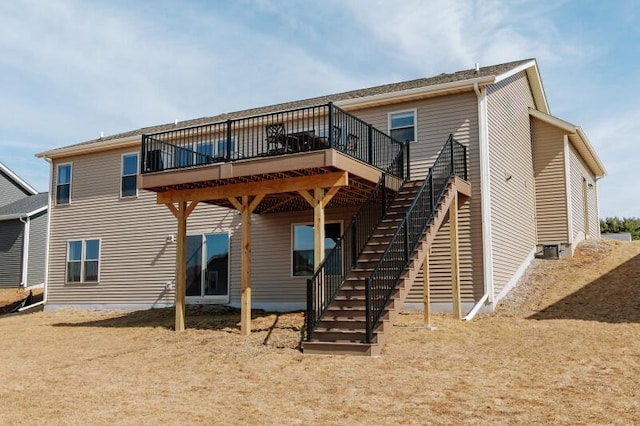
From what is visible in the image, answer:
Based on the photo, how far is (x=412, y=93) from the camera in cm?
1477

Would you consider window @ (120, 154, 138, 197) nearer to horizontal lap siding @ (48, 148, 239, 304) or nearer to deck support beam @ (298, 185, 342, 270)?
horizontal lap siding @ (48, 148, 239, 304)

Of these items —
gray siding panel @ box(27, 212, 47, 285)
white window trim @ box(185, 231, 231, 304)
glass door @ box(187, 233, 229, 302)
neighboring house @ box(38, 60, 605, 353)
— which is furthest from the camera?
gray siding panel @ box(27, 212, 47, 285)

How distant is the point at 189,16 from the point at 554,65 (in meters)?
11.0

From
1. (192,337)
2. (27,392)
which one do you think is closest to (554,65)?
(192,337)

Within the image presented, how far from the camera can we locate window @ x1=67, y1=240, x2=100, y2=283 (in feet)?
63.7

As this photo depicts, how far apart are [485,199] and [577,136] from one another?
6236 mm

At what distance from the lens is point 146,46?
17.7 metres

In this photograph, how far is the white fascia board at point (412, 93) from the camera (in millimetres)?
14133

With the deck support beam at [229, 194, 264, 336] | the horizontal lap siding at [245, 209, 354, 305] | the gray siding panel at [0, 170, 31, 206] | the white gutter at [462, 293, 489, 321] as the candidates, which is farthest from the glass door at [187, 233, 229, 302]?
the gray siding panel at [0, 170, 31, 206]

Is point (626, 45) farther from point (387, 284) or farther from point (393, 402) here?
point (393, 402)

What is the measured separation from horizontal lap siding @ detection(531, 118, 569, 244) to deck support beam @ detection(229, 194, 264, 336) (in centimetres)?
968

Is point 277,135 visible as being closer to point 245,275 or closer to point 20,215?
point 245,275

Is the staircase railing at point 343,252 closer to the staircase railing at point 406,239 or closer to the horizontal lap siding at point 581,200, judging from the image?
the staircase railing at point 406,239

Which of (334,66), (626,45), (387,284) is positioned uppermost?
(334,66)
